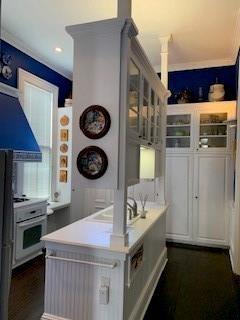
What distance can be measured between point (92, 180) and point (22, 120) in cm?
75

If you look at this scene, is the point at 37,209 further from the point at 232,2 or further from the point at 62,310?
the point at 232,2

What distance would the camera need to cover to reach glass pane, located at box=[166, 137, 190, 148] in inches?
178

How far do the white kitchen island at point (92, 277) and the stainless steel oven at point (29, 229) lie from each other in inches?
49.2

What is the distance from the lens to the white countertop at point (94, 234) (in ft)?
6.65

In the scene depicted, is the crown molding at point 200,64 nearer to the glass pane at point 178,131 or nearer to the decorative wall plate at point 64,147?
the glass pane at point 178,131

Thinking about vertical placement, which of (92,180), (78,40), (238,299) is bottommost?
(238,299)

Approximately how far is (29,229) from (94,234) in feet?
5.18

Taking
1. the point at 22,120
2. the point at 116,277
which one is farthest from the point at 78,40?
the point at 116,277

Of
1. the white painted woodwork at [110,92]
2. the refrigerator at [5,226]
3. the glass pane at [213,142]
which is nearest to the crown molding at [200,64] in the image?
the glass pane at [213,142]

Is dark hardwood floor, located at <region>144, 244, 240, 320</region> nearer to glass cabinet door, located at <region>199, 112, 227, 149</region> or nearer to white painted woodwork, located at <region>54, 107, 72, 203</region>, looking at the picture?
glass cabinet door, located at <region>199, 112, 227, 149</region>

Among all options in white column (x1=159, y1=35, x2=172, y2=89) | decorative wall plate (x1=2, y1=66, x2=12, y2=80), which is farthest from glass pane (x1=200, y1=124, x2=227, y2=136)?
decorative wall plate (x1=2, y1=66, x2=12, y2=80)

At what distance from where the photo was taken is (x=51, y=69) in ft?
15.6

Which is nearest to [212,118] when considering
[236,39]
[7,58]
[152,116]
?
[236,39]

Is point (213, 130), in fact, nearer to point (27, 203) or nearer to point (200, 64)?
point (200, 64)
